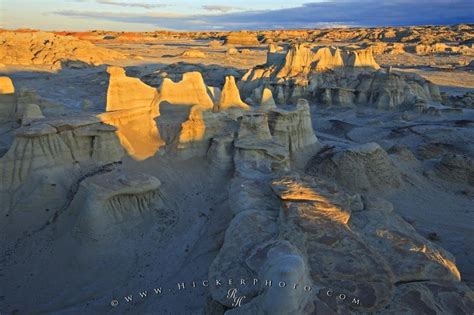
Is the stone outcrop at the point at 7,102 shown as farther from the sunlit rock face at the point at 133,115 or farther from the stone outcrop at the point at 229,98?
the stone outcrop at the point at 229,98

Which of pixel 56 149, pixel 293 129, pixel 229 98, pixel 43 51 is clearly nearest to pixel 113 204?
pixel 56 149

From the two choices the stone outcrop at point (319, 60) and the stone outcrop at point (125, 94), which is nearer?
the stone outcrop at point (125, 94)

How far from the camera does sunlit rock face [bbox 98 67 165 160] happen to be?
42.6 ft

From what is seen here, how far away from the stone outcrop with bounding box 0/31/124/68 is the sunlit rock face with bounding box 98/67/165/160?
1398 inches

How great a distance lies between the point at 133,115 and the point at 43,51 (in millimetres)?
41291

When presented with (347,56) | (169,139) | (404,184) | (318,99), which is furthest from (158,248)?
(347,56)

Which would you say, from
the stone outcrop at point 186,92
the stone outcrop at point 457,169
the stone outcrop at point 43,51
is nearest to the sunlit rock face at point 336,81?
the stone outcrop at point 457,169

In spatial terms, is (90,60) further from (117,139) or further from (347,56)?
(117,139)

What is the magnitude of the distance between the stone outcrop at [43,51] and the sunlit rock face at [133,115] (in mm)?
35511

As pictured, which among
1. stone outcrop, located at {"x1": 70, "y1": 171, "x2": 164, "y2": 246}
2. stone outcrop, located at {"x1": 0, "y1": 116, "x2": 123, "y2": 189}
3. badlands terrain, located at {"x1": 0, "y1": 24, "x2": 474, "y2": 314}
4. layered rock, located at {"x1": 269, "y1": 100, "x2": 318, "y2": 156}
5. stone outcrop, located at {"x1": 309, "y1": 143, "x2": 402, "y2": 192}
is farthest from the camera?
layered rock, located at {"x1": 269, "y1": 100, "x2": 318, "y2": 156}

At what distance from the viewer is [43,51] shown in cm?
4828

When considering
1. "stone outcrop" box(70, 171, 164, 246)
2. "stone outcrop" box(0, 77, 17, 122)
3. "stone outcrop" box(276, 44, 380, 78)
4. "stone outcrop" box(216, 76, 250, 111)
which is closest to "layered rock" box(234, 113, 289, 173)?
"stone outcrop" box(70, 171, 164, 246)

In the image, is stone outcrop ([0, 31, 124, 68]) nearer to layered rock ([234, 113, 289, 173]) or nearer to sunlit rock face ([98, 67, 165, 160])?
sunlit rock face ([98, 67, 165, 160])

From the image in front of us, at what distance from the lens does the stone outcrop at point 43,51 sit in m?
45.4
